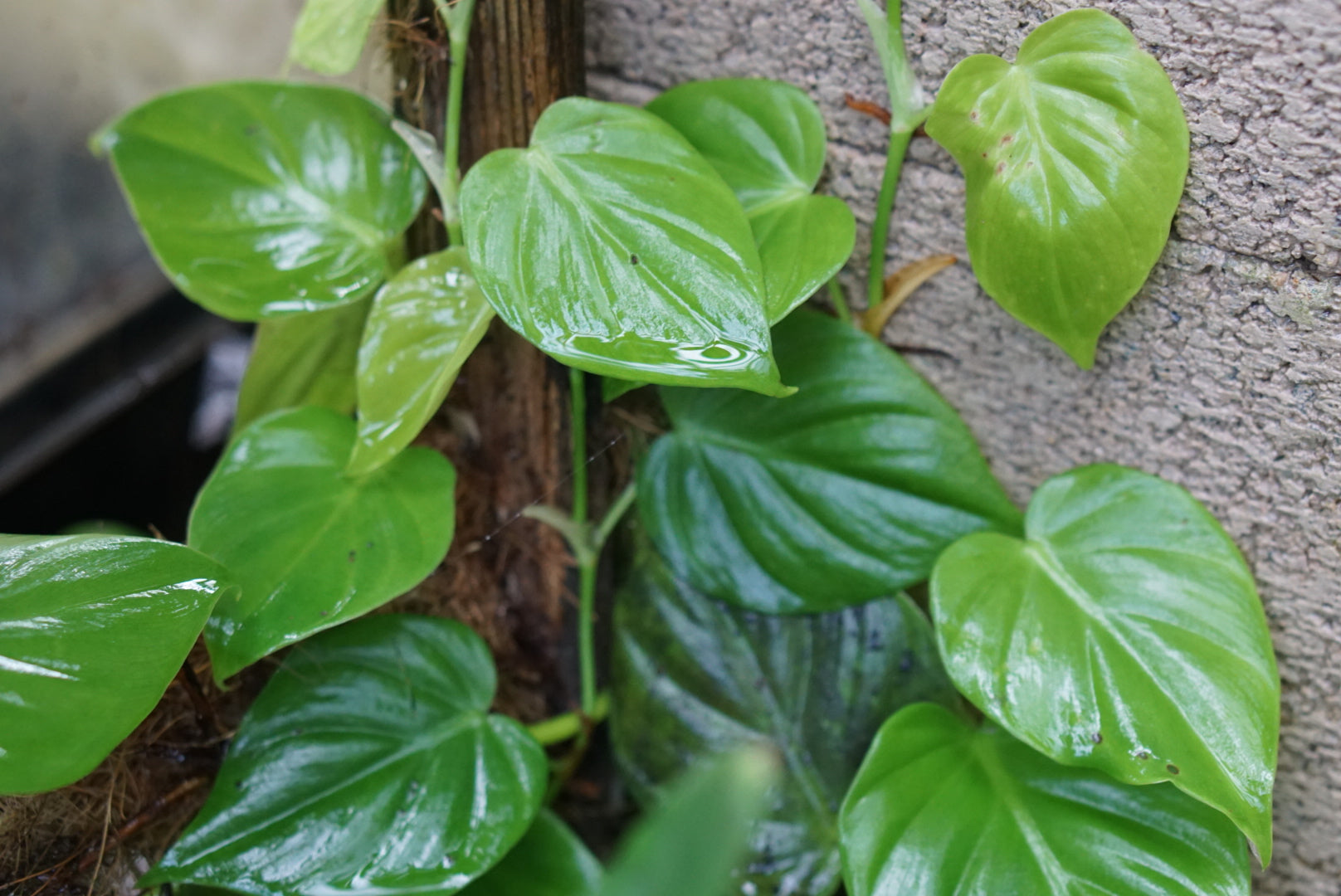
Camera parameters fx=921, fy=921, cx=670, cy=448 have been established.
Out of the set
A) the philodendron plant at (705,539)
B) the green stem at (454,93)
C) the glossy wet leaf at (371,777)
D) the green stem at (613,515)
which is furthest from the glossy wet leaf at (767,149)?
the glossy wet leaf at (371,777)

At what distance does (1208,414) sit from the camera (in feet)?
2.06

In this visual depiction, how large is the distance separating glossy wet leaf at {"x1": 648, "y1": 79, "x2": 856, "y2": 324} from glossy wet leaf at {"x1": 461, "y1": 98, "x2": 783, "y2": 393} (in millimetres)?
77

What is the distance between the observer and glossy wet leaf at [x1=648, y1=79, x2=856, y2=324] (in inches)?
25.0

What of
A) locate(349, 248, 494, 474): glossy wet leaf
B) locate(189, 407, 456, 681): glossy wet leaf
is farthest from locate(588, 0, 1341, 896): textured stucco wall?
locate(189, 407, 456, 681): glossy wet leaf

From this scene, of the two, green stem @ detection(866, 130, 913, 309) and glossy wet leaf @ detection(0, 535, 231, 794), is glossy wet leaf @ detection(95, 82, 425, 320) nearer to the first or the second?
glossy wet leaf @ detection(0, 535, 231, 794)

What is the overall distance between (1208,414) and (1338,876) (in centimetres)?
38

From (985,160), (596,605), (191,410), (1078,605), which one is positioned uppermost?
(985,160)

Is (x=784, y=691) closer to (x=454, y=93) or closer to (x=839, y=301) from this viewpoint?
(x=839, y=301)

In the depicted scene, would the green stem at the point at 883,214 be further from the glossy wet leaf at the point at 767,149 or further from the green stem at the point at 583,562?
the green stem at the point at 583,562

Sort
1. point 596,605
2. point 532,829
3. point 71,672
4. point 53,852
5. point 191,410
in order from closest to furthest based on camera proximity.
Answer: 1. point 71,672
2. point 53,852
3. point 532,829
4. point 596,605
5. point 191,410

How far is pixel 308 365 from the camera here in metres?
0.84

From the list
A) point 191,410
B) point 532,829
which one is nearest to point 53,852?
point 532,829

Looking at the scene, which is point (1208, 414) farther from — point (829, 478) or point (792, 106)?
point (792, 106)

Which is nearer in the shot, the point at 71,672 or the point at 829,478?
the point at 71,672
